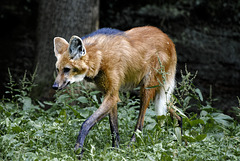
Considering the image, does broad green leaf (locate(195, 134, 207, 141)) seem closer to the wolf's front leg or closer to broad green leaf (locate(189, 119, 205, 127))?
broad green leaf (locate(189, 119, 205, 127))

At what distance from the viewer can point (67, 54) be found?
339cm

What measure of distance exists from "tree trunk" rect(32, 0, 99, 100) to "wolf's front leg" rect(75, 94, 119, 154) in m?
1.83

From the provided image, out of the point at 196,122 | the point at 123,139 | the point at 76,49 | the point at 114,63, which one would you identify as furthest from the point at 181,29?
the point at 76,49

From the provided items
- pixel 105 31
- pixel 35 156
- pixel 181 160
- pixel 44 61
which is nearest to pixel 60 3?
pixel 44 61

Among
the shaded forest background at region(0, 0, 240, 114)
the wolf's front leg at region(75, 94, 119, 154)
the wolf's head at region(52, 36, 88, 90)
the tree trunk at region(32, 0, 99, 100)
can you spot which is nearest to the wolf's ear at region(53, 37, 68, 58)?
the wolf's head at region(52, 36, 88, 90)

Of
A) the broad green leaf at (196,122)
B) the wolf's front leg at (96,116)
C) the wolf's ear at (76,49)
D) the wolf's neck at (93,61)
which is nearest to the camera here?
the wolf's front leg at (96,116)

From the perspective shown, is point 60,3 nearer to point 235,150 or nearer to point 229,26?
point 235,150

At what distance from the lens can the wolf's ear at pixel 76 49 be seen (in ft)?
10.8

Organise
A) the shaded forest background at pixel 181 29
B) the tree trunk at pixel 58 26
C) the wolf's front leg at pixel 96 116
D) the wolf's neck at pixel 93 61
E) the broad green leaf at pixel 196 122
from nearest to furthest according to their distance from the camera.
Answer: the wolf's front leg at pixel 96 116 < the wolf's neck at pixel 93 61 < the broad green leaf at pixel 196 122 < the tree trunk at pixel 58 26 < the shaded forest background at pixel 181 29

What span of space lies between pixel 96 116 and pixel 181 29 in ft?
14.1

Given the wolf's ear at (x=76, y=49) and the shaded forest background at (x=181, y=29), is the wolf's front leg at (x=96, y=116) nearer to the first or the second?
the wolf's ear at (x=76, y=49)

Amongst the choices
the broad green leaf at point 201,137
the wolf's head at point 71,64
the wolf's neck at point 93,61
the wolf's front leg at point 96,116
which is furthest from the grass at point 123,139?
the wolf's neck at point 93,61

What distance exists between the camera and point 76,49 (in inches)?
131

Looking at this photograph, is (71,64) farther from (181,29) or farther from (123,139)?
(181,29)
